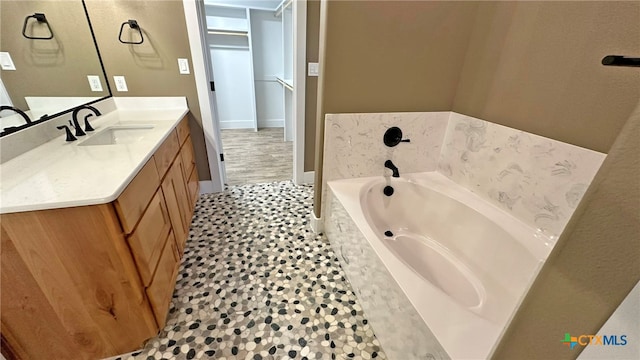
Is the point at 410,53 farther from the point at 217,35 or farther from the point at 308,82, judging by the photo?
the point at 217,35

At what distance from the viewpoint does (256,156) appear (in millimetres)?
3582

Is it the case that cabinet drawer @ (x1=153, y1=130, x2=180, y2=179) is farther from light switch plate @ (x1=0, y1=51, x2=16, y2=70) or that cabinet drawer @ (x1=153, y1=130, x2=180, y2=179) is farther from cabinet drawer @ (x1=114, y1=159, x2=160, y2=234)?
light switch plate @ (x1=0, y1=51, x2=16, y2=70)

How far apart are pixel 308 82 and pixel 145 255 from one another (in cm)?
189

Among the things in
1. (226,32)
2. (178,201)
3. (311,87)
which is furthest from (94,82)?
(226,32)

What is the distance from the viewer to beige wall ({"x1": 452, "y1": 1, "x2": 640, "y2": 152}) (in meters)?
0.98

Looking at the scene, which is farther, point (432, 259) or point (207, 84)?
point (207, 84)

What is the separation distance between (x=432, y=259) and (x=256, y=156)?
2684mm

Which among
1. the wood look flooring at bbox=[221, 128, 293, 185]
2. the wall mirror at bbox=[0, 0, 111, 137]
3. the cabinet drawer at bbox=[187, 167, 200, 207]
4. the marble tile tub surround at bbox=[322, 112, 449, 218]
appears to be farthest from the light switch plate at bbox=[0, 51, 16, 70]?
the wood look flooring at bbox=[221, 128, 293, 185]

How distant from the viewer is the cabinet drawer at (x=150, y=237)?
3.42 ft

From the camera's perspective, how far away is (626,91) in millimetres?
965

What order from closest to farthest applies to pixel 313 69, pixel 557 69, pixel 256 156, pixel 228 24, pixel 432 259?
pixel 557 69 → pixel 432 259 → pixel 313 69 → pixel 256 156 → pixel 228 24

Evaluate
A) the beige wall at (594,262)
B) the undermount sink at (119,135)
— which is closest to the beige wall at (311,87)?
the undermount sink at (119,135)

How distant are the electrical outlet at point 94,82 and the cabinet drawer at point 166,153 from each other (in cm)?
71

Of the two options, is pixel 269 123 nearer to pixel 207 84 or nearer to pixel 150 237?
pixel 207 84
